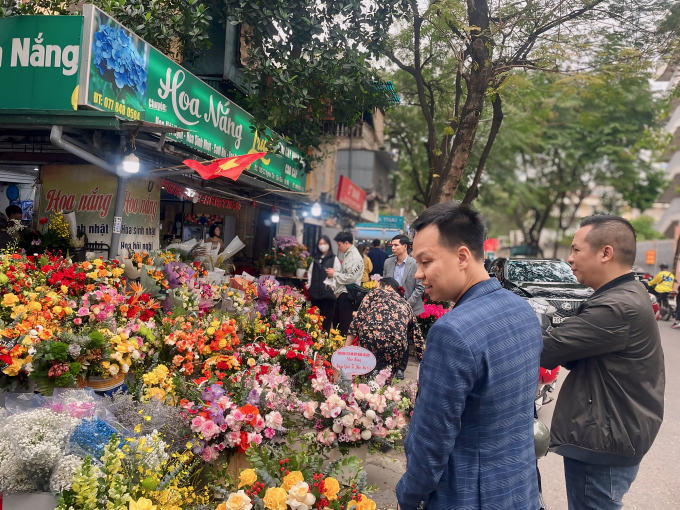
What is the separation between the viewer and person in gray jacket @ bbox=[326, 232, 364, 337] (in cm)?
849

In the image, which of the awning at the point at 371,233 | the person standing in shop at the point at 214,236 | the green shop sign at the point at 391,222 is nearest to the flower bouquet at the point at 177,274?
the person standing in shop at the point at 214,236

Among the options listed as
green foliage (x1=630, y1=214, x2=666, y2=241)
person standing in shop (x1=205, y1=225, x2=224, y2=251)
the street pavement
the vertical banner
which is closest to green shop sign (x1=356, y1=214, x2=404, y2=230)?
person standing in shop (x1=205, y1=225, x2=224, y2=251)

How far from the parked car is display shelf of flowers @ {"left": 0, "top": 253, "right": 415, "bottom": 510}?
696 centimetres

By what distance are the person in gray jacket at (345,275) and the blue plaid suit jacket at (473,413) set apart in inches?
258

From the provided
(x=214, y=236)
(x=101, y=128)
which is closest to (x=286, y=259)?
(x=214, y=236)

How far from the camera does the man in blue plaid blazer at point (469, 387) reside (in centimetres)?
160

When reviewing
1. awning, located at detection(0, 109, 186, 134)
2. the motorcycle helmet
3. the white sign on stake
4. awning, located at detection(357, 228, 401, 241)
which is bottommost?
the motorcycle helmet

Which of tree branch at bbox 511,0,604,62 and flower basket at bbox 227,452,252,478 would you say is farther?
tree branch at bbox 511,0,604,62

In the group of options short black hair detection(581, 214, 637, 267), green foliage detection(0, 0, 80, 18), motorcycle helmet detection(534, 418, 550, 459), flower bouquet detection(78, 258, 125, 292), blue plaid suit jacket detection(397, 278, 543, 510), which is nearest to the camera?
blue plaid suit jacket detection(397, 278, 543, 510)

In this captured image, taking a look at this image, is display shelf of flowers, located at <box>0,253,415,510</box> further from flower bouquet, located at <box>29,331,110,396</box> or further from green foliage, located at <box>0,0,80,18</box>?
green foliage, located at <box>0,0,80,18</box>

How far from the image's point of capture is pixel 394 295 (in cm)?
557

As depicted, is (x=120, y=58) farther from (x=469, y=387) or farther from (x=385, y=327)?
(x=469, y=387)

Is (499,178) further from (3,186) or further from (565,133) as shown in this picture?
(3,186)

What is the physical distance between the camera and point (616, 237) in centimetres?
252
